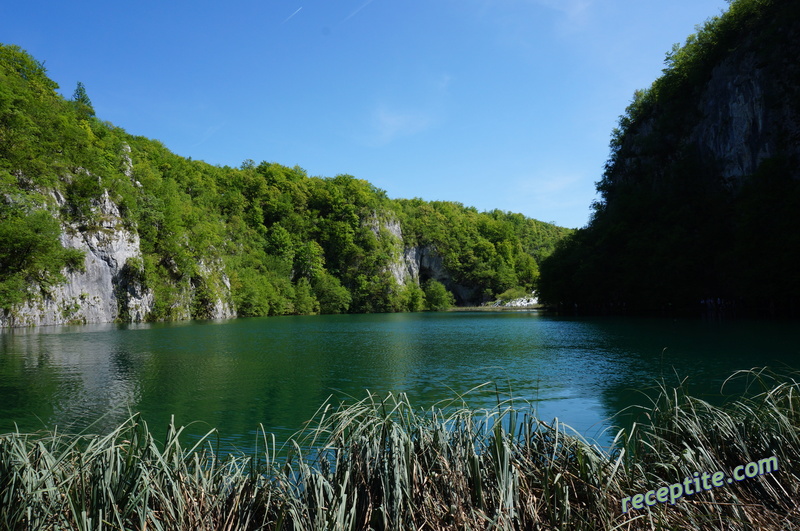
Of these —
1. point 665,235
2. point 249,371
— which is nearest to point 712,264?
point 665,235

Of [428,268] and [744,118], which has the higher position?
[744,118]

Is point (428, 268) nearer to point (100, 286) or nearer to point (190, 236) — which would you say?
point (190, 236)

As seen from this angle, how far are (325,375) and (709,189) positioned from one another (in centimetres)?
3919

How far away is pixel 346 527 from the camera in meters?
3.01

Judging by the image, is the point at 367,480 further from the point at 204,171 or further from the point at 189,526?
the point at 204,171

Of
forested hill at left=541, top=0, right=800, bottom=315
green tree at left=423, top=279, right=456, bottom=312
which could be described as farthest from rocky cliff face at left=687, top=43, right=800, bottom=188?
green tree at left=423, top=279, right=456, bottom=312

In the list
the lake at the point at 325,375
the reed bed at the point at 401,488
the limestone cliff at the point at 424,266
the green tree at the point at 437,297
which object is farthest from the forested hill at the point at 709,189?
the limestone cliff at the point at 424,266

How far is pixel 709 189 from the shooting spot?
4131cm

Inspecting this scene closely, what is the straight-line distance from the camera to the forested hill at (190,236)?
34781 millimetres

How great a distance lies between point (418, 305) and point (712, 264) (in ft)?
172

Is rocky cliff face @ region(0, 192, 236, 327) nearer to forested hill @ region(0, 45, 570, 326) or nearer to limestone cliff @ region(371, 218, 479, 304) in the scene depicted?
forested hill @ region(0, 45, 570, 326)

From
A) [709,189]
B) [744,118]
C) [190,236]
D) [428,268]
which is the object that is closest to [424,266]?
[428,268]

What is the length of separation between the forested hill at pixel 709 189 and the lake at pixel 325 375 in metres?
12.3

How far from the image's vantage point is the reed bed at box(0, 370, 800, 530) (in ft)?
10.2
